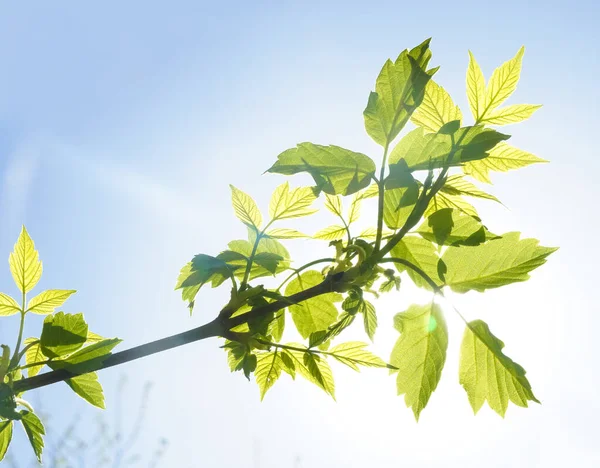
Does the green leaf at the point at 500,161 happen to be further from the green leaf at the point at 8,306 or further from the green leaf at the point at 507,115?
the green leaf at the point at 8,306

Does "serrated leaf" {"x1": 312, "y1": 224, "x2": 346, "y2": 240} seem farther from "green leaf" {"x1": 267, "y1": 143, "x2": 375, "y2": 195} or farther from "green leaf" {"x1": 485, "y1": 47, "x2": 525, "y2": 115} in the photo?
"green leaf" {"x1": 485, "y1": 47, "x2": 525, "y2": 115}

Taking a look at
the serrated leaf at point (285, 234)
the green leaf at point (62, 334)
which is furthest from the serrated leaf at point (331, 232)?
the green leaf at point (62, 334)

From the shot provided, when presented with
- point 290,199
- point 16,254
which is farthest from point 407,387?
point 16,254

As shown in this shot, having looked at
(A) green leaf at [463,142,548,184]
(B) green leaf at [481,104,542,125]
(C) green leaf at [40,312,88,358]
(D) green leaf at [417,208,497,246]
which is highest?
(B) green leaf at [481,104,542,125]

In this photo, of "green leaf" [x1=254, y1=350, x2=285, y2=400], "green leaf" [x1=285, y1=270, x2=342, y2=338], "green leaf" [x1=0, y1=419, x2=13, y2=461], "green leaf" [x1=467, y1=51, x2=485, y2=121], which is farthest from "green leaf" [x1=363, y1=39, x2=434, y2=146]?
"green leaf" [x1=0, y1=419, x2=13, y2=461]

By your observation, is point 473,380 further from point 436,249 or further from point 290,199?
point 290,199

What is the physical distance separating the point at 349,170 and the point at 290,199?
0.20 m

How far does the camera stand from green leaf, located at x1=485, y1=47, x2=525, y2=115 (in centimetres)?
75

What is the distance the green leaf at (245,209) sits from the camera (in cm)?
83

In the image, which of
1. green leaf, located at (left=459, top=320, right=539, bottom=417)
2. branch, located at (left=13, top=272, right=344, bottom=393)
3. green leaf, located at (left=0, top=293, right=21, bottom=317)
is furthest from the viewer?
green leaf, located at (left=0, top=293, right=21, bottom=317)

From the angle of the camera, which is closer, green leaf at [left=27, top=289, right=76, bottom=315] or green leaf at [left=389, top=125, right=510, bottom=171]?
green leaf at [left=389, top=125, right=510, bottom=171]

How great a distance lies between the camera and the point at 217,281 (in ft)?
2.51

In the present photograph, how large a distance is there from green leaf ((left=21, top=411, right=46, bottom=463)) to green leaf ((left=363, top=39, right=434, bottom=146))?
23.9 inches

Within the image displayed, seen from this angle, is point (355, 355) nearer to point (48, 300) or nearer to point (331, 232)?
point (331, 232)
